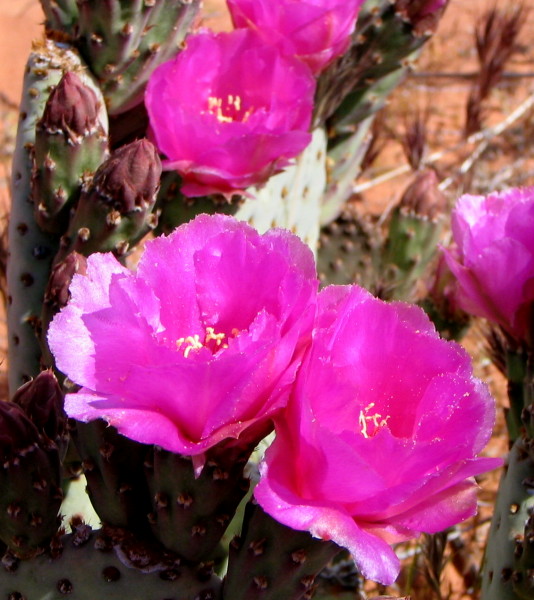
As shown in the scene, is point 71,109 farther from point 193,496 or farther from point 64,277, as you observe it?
point 193,496

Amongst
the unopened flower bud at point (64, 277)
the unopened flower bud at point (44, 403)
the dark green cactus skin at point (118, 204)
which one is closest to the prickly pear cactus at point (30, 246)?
the dark green cactus skin at point (118, 204)

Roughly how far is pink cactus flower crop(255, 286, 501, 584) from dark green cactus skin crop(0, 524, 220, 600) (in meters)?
0.20

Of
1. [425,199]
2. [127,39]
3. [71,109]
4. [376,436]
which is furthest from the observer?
[425,199]

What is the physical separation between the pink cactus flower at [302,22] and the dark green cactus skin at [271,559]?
29.2 inches

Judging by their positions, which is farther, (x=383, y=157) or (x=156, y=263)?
(x=383, y=157)

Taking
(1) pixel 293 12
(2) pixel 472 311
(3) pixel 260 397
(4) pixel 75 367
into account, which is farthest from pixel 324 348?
(1) pixel 293 12

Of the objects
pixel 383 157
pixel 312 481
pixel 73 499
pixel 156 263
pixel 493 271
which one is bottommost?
pixel 383 157

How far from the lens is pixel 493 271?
995mm

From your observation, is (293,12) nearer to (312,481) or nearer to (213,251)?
(213,251)

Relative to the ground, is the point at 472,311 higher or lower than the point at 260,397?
lower

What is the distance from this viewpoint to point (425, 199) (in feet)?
5.66

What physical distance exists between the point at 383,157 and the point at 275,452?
307 cm

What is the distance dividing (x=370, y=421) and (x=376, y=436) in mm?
68

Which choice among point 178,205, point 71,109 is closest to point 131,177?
point 71,109
